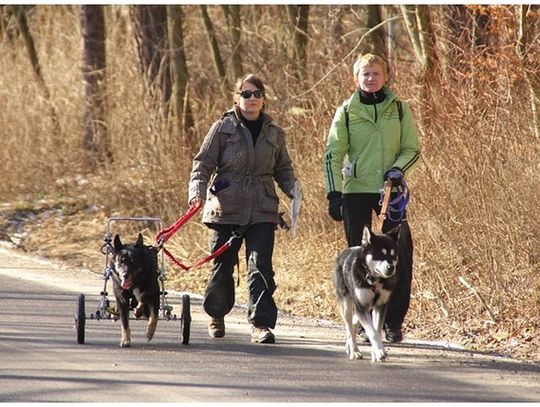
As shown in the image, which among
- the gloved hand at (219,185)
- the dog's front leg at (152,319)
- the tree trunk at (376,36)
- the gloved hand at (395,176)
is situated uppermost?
the tree trunk at (376,36)

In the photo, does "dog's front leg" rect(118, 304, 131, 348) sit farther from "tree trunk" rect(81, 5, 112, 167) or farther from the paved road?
"tree trunk" rect(81, 5, 112, 167)

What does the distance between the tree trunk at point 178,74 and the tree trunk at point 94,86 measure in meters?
1.98

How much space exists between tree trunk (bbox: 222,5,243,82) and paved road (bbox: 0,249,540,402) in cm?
926

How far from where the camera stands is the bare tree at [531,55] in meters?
12.4

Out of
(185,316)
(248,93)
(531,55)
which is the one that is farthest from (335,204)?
(531,55)

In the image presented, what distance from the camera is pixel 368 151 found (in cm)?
1006

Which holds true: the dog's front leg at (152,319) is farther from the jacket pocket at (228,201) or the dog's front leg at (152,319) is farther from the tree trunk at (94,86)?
the tree trunk at (94,86)

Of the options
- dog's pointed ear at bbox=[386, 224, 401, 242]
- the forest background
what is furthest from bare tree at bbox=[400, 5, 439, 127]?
dog's pointed ear at bbox=[386, 224, 401, 242]

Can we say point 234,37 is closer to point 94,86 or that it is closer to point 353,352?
point 94,86

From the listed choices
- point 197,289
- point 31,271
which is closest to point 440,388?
point 197,289

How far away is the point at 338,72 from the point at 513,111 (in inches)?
152

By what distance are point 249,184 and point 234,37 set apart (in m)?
10.7

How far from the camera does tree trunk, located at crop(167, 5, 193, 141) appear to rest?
63.5 ft

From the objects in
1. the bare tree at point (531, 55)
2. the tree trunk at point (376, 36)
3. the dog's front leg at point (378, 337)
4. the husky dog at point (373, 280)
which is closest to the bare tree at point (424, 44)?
the tree trunk at point (376, 36)
